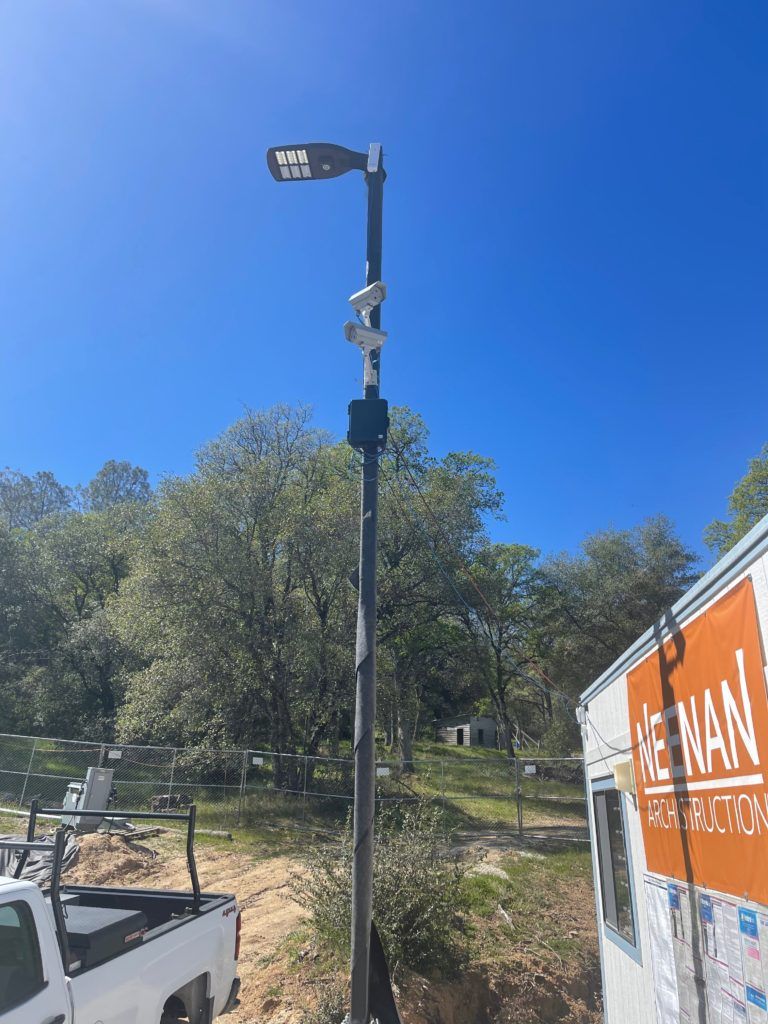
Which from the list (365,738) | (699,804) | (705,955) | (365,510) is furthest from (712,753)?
(365,510)

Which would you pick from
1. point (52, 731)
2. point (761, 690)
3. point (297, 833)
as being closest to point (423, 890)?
point (761, 690)

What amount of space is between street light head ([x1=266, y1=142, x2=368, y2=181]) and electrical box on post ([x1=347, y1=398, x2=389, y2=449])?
2190 mm

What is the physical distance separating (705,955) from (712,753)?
1.06 m

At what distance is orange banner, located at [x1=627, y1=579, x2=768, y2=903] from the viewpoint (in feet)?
8.37

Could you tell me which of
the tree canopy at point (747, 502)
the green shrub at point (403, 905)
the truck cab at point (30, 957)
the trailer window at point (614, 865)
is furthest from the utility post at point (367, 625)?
the tree canopy at point (747, 502)

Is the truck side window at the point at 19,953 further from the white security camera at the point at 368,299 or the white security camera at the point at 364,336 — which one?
the white security camera at the point at 368,299

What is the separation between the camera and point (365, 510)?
18.8 feet

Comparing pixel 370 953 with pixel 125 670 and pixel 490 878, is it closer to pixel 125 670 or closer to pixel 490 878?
pixel 490 878

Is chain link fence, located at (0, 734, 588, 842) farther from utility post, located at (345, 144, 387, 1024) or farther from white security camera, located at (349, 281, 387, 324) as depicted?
white security camera, located at (349, 281, 387, 324)

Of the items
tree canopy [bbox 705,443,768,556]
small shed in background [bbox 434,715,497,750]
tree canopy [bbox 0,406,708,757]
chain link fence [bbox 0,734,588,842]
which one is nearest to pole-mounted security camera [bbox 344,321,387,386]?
tree canopy [bbox 0,406,708,757]

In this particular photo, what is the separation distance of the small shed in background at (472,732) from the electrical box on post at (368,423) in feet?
126

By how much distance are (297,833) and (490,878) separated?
6433mm

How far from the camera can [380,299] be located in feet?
19.3

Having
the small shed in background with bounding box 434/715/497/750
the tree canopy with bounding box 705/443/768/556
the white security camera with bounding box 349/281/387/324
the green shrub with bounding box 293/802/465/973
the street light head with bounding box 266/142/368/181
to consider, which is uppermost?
the tree canopy with bounding box 705/443/768/556
